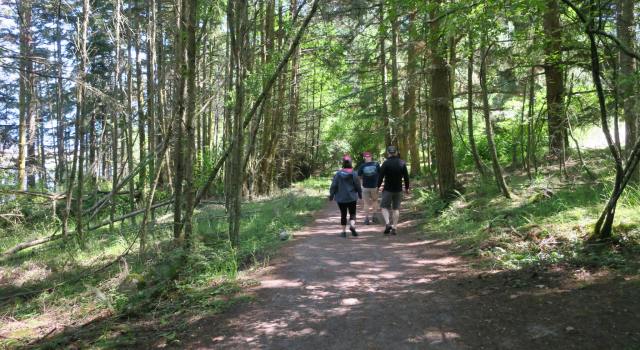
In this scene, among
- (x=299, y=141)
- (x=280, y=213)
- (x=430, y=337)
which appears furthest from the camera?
(x=299, y=141)

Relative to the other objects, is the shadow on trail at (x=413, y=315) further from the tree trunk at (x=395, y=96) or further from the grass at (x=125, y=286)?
the tree trunk at (x=395, y=96)

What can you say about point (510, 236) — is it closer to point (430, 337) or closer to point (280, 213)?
point (430, 337)

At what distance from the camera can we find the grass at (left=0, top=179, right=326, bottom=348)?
5348 millimetres

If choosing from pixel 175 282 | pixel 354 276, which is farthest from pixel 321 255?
pixel 175 282

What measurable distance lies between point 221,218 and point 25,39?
11221 mm

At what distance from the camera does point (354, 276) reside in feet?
21.2

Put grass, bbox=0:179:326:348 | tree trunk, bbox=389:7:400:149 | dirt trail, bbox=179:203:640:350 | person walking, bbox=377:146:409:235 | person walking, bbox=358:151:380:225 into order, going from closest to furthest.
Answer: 1. dirt trail, bbox=179:203:640:350
2. grass, bbox=0:179:326:348
3. person walking, bbox=377:146:409:235
4. person walking, bbox=358:151:380:225
5. tree trunk, bbox=389:7:400:149

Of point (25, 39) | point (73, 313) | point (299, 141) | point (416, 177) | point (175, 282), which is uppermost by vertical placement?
point (25, 39)

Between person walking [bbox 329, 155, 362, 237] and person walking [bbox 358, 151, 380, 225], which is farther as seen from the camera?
person walking [bbox 358, 151, 380, 225]

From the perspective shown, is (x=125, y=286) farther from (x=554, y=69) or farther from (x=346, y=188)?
(x=554, y=69)

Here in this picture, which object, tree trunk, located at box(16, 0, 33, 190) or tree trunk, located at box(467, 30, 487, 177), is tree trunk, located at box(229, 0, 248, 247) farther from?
tree trunk, located at box(467, 30, 487, 177)

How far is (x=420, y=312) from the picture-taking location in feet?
16.0

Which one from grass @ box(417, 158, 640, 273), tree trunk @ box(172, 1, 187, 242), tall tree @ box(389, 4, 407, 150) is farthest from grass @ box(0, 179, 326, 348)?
tall tree @ box(389, 4, 407, 150)

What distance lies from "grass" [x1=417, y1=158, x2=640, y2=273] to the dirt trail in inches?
24.7
